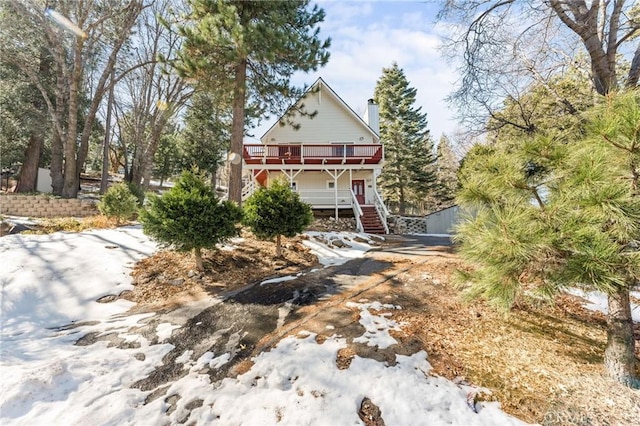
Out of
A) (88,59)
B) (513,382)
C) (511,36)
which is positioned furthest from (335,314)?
(88,59)

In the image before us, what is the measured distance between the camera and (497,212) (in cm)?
244

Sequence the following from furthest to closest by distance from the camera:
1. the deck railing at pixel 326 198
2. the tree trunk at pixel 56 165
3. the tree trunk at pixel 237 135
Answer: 1. the deck railing at pixel 326 198
2. the tree trunk at pixel 56 165
3. the tree trunk at pixel 237 135

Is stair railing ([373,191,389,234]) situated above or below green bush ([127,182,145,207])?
below

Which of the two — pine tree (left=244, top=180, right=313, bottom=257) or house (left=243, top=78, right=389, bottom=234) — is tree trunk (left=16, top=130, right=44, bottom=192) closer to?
house (left=243, top=78, right=389, bottom=234)

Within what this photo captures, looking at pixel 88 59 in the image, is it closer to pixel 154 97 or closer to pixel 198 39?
pixel 154 97

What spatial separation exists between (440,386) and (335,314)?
5.91 feet

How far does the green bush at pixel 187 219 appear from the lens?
573 centimetres

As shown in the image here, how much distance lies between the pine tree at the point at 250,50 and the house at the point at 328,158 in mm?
3433

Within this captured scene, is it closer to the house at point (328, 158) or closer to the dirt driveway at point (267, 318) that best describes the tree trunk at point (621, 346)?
the dirt driveway at point (267, 318)

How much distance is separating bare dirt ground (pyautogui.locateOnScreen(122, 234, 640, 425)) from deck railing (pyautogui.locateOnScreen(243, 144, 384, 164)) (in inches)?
326

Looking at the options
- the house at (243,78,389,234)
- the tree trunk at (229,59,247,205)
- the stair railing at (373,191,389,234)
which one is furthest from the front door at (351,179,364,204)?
the tree trunk at (229,59,247,205)

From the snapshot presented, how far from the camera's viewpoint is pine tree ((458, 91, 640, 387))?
1991mm

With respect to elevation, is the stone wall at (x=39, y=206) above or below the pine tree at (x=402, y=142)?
below

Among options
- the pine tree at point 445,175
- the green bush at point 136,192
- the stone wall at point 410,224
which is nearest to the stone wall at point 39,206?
the green bush at point 136,192
